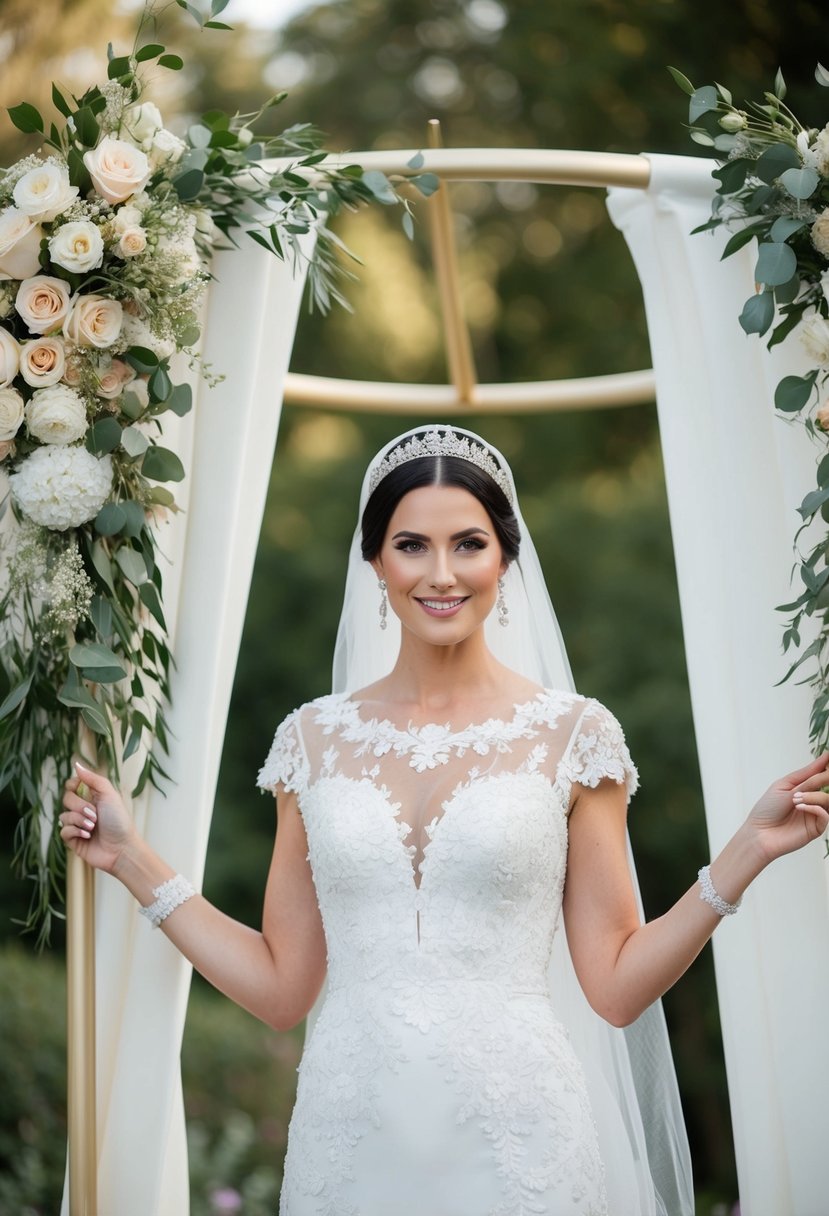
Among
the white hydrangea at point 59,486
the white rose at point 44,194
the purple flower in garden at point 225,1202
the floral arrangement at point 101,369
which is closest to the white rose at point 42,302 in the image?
the floral arrangement at point 101,369

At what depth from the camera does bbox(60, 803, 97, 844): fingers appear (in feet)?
9.25

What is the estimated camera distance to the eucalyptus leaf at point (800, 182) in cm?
258

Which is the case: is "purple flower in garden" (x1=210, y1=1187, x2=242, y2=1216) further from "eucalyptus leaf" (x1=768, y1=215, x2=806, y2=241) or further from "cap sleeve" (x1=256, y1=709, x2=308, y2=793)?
"eucalyptus leaf" (x1=768, y1=215, x2=806, y2=241)

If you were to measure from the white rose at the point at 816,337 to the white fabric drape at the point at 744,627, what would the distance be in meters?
0.16

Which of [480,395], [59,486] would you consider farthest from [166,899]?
[480,395]

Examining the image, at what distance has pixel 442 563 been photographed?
2.75 meters

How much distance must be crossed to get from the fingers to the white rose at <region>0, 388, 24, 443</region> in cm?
77

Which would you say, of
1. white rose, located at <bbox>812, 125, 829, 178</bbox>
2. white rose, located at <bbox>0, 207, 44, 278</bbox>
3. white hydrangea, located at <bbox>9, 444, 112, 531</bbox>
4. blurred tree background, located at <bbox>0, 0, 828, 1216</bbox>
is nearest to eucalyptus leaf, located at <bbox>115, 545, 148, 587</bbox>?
white hydrangea, located at <bbox>9, 444, 112, 531</bbox>

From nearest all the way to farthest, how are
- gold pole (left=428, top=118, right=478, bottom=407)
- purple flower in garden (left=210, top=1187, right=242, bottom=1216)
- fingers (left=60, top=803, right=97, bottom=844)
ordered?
1. fingers (left=60, top=803, right=97, bottom=844)
2. gold pole (left=428, top=118, right=478, bottom=407)
3. purple flower in garden (left=210, top=1187, right=242, bottom=1216)

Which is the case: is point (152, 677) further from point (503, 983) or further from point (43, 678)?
point (503, 983)

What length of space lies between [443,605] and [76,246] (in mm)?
985

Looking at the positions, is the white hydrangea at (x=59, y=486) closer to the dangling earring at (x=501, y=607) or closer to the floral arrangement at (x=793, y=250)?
the dangling earring at (x=501, y=607)

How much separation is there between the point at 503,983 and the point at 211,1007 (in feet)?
15.4

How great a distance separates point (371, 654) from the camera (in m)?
3.19
